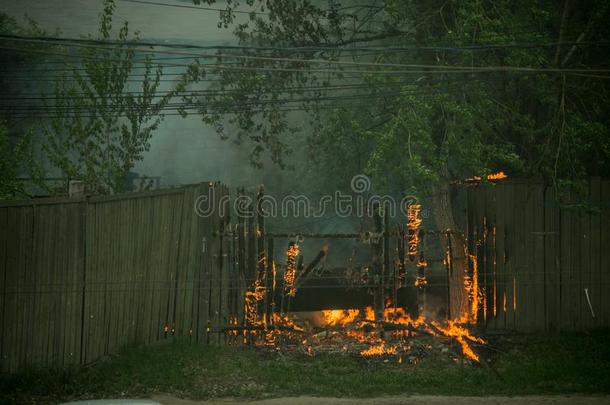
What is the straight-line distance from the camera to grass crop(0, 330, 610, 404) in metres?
8.36

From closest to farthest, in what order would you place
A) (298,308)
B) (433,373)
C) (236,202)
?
1. (433,373)
2. (236,202)
3. (298,308)

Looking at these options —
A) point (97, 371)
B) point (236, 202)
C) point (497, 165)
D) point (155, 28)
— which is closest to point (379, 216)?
point (236, 202)

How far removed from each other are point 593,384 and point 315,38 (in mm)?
9171

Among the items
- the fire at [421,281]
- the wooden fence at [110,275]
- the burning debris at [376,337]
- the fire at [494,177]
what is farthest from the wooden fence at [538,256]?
the wooden fence at [110,275]

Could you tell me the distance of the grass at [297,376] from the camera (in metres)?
8.36

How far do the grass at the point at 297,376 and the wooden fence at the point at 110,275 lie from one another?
14.3 inches

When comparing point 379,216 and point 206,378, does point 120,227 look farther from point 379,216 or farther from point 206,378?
point 379,216

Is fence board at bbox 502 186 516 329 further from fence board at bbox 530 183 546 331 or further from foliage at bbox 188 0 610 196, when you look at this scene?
foliage at bbox 188 0 610 196

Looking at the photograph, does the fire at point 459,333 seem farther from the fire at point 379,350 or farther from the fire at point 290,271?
the fire at point 290,271

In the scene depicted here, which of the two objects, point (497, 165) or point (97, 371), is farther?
point (497, 165)

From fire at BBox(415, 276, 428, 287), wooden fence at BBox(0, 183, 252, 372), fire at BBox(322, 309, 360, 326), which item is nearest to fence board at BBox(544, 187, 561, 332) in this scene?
fire at BBox(415, 276, 428, 287)

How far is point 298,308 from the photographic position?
37.7 feet

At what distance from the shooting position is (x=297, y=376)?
29.6ft

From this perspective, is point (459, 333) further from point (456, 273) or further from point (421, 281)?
point (421, 281)
